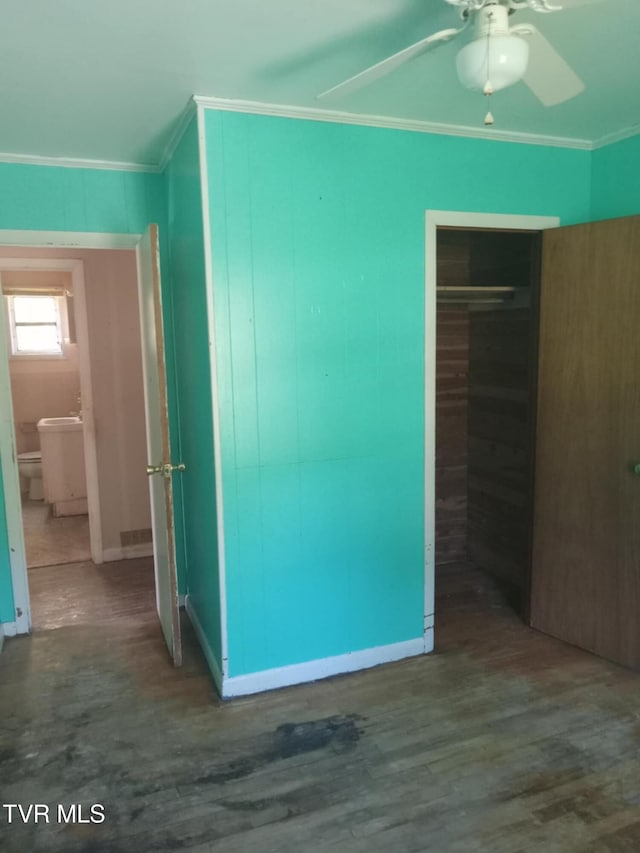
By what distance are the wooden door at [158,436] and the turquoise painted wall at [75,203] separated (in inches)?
11.9

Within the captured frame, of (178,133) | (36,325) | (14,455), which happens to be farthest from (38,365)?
(178,133)

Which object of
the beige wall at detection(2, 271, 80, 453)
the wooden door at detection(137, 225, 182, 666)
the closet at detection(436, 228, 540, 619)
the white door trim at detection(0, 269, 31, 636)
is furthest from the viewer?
the beige wall at detection(2, 271, 80, 453)

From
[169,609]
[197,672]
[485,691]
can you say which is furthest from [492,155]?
[197,672]

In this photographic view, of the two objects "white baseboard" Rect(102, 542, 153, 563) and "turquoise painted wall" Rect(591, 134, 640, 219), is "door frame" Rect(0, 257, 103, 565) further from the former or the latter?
"turquoise painted wall" Rect(591, 134, 640, 219)

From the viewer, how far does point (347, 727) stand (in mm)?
2377

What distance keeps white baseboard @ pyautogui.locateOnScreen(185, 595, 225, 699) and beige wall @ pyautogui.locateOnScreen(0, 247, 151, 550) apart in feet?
3.52

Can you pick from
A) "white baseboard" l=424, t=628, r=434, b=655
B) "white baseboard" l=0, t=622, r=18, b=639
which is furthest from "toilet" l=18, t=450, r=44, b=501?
"white baseboard" l=424, t=628, r=434, b=655

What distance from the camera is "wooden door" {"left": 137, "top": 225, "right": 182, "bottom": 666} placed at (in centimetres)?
256

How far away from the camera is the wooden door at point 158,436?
2.56 metres

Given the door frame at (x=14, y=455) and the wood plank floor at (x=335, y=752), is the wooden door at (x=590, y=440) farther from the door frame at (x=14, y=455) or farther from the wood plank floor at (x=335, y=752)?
the door frame at (x=14, y=455)

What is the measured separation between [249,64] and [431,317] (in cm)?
126

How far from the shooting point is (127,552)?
14.3 ft

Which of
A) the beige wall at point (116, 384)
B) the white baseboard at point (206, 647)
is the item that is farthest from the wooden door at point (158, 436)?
the beige wall at point (116, 384)

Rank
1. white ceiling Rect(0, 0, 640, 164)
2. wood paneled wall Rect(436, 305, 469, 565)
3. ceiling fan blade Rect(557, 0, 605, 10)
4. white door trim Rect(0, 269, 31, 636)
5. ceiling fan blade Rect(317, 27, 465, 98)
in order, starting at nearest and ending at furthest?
ceiling fan blade Rect(557, 0, 605, 10) → ceiling fan blade Rect(317, 27, 465, 98) → white ceiling Rect(0, 0, 640, 164) → white door trim Rect(0, 269, 31, 636) → wood paneled wall Rect(436, 305, 469, 565)
